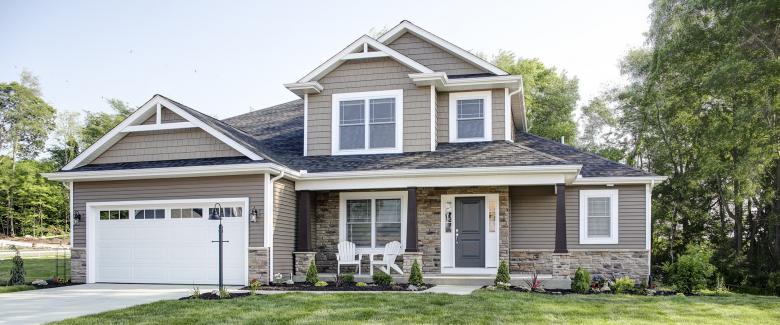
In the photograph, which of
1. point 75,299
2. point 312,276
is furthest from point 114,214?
point 312,276

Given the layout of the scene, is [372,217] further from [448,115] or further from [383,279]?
[448,115]

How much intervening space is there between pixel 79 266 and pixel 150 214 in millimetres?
1973

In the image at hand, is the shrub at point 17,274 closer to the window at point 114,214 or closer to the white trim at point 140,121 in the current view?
the window at point 114,214

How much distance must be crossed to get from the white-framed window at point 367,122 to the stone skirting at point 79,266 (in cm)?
607

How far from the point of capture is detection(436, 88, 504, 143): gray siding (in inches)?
616

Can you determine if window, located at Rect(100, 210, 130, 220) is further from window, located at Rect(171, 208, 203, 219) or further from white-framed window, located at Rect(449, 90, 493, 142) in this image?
white-framed window, located at Rect(449, 90, 493, 142)

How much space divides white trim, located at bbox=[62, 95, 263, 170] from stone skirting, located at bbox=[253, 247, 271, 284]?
1.98 metres

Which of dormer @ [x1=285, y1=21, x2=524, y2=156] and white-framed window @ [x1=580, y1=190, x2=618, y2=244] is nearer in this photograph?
dormer @ [x1=285, y1=21, x2=524, y2=156]

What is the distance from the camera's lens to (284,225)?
1428 cm

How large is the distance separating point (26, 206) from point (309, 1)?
28.9 metres

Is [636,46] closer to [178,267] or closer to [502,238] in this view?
[502,238]

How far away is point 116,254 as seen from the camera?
1447 cm

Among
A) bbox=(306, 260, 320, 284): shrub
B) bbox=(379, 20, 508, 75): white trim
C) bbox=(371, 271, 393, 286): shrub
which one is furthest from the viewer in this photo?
bbox=(379, 20, 508, 75): white trim

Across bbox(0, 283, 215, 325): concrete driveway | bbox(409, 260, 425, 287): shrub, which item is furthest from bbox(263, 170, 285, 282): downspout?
bbox(409, 260, 425, 287): shrub
